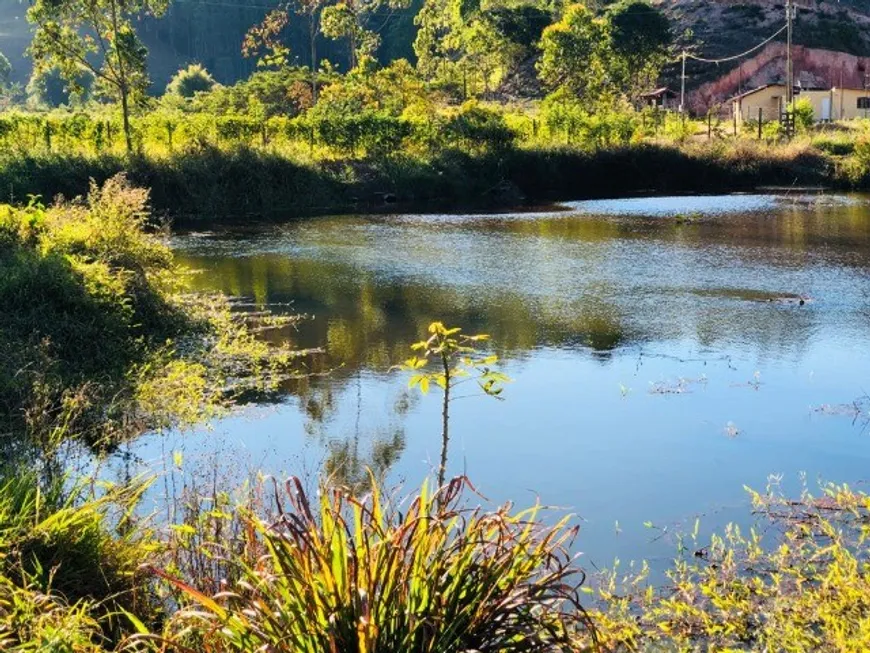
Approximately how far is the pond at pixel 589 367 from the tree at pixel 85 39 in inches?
337

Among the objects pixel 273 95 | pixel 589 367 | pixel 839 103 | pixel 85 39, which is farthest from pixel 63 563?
pixel 839 103

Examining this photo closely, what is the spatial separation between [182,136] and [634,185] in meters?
13.0

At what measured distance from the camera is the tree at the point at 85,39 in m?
23.2

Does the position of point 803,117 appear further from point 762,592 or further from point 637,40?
point 762,592

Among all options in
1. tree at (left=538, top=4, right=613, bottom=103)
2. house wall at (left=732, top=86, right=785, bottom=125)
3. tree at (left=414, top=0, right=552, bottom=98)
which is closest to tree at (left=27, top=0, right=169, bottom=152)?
tree at (left=538, top=4, right=613, bottom=103)

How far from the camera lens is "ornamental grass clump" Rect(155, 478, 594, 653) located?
2725 millimetres

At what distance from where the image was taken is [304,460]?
21.1 feet

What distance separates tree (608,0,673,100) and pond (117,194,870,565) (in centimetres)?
2923

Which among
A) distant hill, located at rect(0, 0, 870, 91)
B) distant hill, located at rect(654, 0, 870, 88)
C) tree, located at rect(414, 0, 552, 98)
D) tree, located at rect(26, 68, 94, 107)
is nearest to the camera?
tree, located at rect(414, 0, 552, 98)

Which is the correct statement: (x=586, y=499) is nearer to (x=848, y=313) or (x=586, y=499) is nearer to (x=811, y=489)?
(x=811, y=489)

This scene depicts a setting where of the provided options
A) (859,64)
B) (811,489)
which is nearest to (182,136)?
(811,489)

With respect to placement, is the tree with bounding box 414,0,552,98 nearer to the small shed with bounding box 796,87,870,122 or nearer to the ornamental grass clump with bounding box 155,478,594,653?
the small shed with bounding box 796,87,870,122

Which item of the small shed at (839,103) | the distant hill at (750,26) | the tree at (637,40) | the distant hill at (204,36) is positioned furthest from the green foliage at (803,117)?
the distant hill at (204,36)

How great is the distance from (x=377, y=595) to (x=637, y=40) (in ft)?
150
